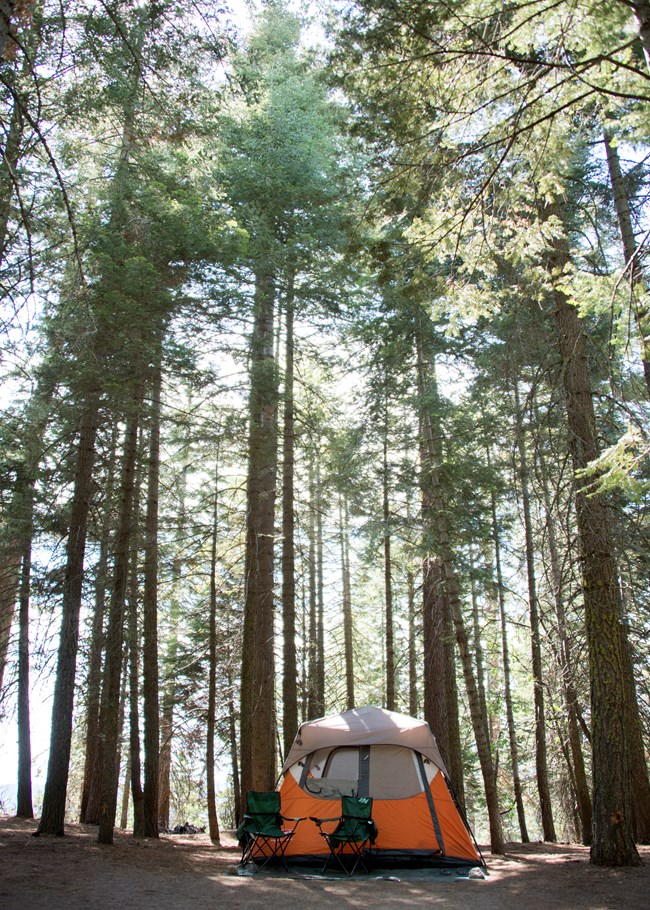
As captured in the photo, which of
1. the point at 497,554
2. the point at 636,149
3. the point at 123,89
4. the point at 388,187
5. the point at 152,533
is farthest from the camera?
the point at 497,554

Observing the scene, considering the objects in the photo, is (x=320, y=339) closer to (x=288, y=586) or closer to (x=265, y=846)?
(x=288, y=586)

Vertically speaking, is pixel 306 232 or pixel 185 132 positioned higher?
pixel 306 232

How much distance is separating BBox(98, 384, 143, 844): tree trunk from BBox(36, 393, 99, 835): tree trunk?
55cm

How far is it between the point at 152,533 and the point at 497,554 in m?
7.16

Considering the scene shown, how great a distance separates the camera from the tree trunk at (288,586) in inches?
388

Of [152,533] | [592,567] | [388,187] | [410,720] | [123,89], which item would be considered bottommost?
[410,720]

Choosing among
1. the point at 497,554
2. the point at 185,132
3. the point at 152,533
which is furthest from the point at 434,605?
the point at 185,132

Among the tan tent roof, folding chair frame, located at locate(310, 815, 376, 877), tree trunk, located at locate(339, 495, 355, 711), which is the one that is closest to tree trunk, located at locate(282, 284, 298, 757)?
the tan tent roof

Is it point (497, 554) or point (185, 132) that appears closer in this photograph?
point (185, 132)

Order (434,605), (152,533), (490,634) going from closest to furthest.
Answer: (152,533), (434,605), (490,634)

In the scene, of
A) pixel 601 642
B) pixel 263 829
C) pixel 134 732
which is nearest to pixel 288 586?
pixel 134 732

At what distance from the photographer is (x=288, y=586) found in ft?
33.9

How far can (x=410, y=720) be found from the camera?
8.57 meters

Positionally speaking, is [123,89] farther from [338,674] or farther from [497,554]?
[338,674]
